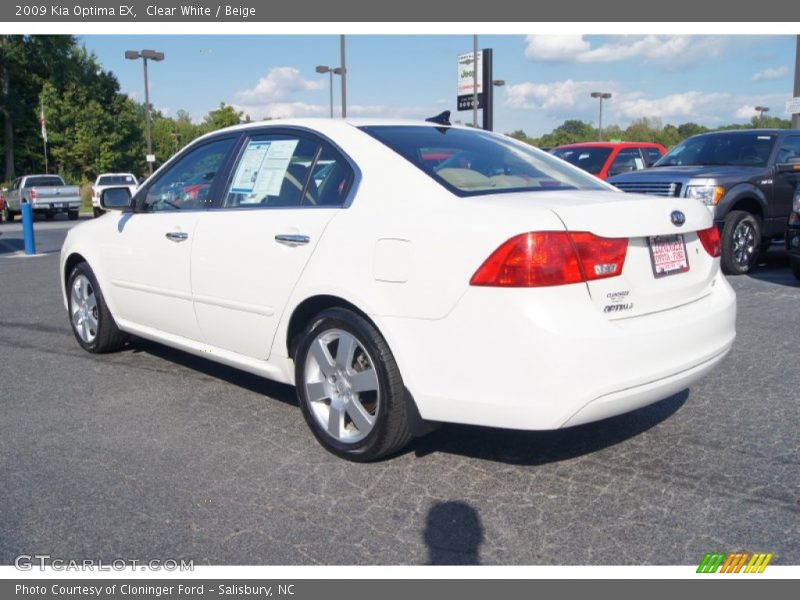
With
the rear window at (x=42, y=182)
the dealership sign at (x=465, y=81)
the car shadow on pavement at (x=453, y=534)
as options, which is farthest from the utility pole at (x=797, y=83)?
the rear window at (x=42, y=182)

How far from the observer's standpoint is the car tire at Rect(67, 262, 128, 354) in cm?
580

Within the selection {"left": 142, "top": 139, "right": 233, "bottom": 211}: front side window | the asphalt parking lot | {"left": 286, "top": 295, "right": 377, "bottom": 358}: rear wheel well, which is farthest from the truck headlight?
{"left": 286, "top": 295, "right": 377, "bottom": 358}: rear wheel well

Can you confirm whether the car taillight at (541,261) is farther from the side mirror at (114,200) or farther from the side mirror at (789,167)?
the side mirror at (789,167)

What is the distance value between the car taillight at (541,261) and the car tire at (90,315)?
143 inches

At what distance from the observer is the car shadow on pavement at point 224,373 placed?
4969 mm

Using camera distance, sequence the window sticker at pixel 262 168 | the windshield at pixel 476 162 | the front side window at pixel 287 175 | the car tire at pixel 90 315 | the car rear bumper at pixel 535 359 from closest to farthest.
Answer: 1. the car rear bumper at pixel 535 359
2. the windshield at pixel 476 162
3. the front side window at pixel 287 175
4. the window sticker at pixel 262 168
5. the car tire at pixel 90 315

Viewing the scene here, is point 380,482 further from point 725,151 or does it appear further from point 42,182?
point 42,182

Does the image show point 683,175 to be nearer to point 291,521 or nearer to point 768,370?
point 768,370

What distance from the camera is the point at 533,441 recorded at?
4039mm

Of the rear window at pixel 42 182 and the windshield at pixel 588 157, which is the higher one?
the windshield at pixel 588 157

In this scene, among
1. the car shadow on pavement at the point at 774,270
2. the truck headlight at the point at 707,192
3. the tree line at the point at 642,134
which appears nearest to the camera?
the car shadow on pavement at the point at 774,270

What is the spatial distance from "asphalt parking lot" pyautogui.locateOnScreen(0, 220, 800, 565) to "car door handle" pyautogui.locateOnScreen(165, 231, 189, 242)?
3.22 ft

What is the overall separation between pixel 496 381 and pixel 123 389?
9.59ft

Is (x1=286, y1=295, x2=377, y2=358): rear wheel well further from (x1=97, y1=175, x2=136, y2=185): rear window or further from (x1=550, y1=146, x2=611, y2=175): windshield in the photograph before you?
(x1=97, y1=175, x2=136, y2=185): rear window
